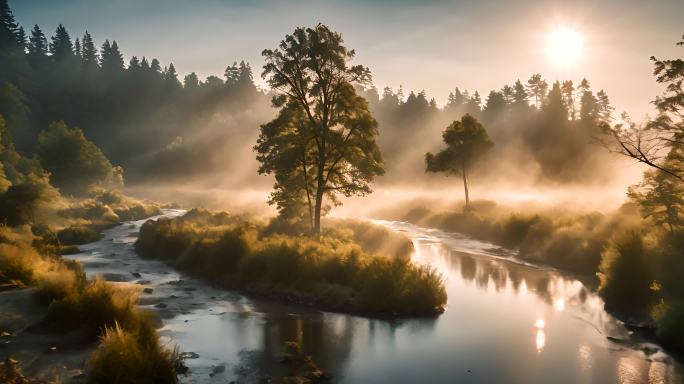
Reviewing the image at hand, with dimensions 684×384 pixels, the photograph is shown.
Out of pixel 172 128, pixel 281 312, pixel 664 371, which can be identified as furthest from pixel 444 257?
pixel 172 128

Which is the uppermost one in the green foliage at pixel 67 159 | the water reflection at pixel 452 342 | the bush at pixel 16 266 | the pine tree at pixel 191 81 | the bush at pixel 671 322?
the pine tree at pixel 191 81

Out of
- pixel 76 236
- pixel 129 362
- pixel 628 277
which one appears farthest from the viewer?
pixel 76 236

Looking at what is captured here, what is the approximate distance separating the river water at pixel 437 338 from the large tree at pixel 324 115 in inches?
374

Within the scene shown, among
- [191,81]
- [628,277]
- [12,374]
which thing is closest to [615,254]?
[628,277]

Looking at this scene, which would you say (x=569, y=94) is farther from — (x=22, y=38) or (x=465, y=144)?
(x=22, y=38)

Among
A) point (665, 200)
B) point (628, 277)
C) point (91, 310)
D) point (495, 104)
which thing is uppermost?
point (495, 104)

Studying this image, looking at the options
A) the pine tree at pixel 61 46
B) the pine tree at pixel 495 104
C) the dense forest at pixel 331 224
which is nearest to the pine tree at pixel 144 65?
the pine tree at pixel 61 46

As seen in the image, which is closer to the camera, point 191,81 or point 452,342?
point 452,342

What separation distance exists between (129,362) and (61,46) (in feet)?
567

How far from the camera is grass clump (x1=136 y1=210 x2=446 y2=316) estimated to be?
19.2 metres

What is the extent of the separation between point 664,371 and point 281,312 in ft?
42.3

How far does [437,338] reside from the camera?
632 inches

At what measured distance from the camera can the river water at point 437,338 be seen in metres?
12.9

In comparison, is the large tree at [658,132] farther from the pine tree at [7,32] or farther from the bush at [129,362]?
the pine tree at [7,32]
